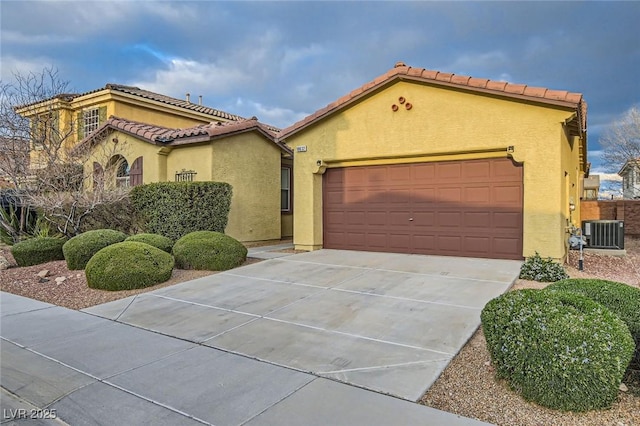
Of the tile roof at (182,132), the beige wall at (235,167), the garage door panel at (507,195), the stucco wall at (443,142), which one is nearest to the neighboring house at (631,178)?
the stucco wall at (443,142)

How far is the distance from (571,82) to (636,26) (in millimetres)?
4153

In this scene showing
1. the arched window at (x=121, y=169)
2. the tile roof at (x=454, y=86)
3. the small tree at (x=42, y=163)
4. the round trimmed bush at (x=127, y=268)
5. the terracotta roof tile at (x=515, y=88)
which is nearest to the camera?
the round trimmed bush at (x=127, y=268)

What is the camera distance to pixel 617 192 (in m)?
34.9

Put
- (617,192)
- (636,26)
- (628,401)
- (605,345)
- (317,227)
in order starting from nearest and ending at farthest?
1. (605,345)
2. (628,401)
3. (317,227)
4. (636,26)
5. (617,192)

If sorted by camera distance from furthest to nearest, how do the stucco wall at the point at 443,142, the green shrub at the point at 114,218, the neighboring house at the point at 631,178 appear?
the neighboring house at the point at 631,178 → the green shrub at the point at 114,218 → the stucco wall at the point at 443,142

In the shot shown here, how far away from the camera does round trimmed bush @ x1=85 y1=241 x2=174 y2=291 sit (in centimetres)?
775

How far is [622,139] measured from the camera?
26.7m

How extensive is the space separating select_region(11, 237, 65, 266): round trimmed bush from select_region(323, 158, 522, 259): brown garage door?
7514 mm

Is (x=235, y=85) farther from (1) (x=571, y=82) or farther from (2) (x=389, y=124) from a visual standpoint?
(1) (x=571, y=82)

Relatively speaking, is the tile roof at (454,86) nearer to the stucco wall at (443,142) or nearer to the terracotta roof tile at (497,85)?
the terracotta roof tile at (497,85)

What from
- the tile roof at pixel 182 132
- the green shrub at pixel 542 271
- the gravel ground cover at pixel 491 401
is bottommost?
the gravel ground cover at pixel 491 401

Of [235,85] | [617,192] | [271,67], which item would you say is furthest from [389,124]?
[617,192]

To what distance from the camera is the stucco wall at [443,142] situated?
30.5ft

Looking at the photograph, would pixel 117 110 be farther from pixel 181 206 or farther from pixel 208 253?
pixel 208 253
